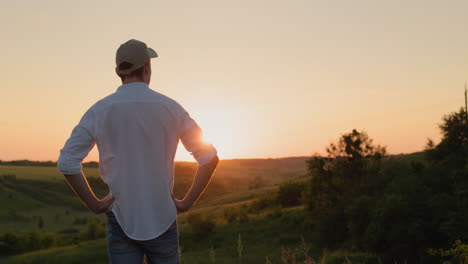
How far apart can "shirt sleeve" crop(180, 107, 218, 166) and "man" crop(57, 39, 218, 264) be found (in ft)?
0.05

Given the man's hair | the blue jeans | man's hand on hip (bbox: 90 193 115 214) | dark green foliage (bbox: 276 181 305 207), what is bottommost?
dark green foliage (bbox: 276 181 305 207)

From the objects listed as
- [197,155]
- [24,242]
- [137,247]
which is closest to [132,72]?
[197,155]

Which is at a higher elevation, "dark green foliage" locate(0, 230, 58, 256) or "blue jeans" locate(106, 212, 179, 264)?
"blue jeans" locate(106, 212, 179, 264)

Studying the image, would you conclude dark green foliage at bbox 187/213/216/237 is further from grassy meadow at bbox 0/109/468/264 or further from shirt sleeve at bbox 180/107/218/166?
shirt sleeve at bbox 180/107/218/166

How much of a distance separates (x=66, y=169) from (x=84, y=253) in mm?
59573

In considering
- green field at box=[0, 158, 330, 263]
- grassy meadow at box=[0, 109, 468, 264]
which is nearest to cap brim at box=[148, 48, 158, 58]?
grassy meadow at box=[0, 109, 468, 264]

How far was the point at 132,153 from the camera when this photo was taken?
3463 mm

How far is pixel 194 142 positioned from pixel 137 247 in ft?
2.68

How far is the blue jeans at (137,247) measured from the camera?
3527 mm

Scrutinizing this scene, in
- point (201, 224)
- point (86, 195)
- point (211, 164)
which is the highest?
point (211, 164)

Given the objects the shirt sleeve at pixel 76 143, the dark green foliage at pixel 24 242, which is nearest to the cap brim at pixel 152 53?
the shirt sleeve at pixel 76 143

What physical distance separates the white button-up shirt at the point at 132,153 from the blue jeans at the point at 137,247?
6 centimetres

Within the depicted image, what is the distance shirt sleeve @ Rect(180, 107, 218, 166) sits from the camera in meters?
3.65

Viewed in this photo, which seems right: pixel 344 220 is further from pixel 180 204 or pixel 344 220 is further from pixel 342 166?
pixel 180 204
